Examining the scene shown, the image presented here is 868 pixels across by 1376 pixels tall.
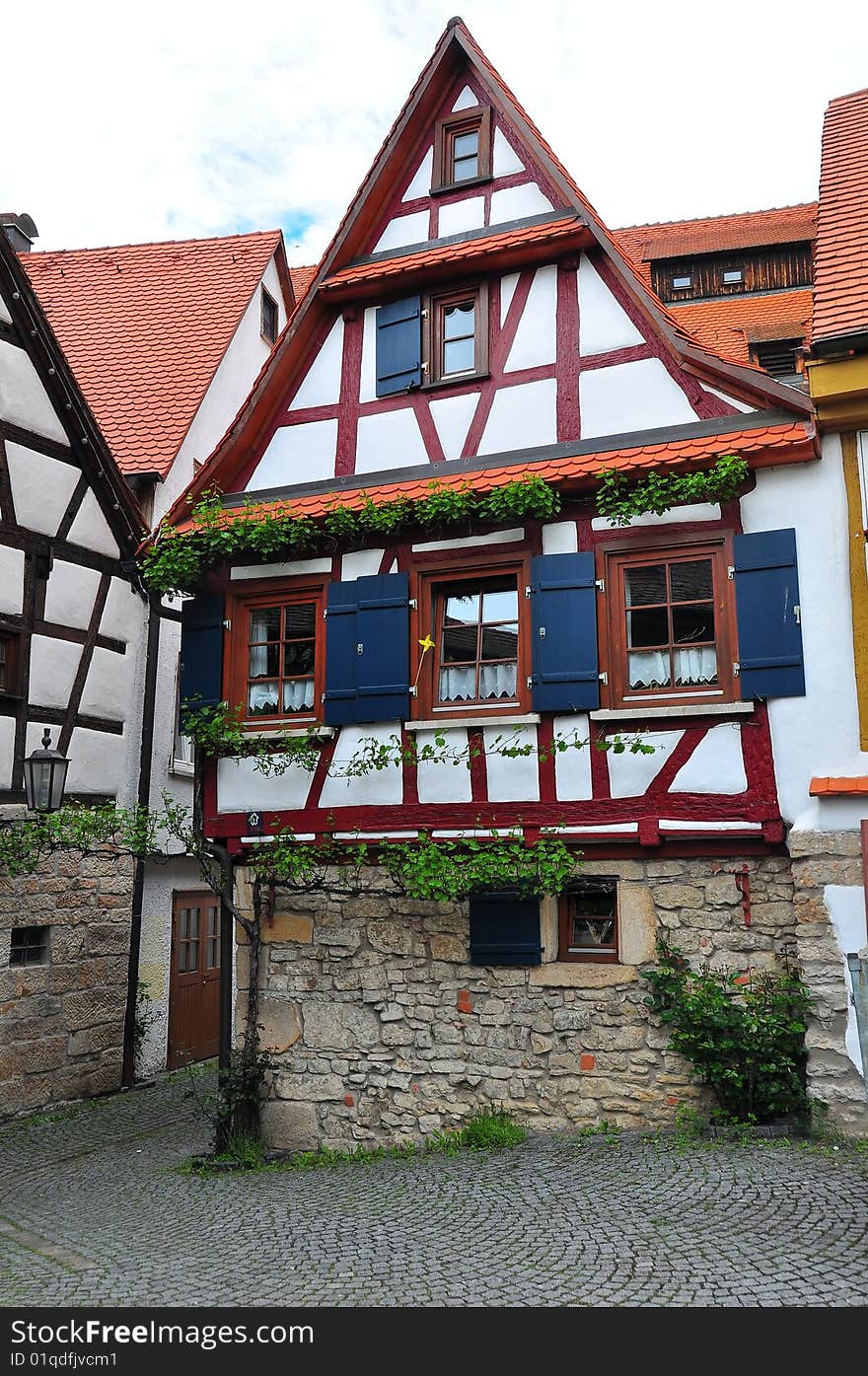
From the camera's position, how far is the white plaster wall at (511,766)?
8.62 m

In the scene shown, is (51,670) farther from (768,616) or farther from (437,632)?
(768,616)

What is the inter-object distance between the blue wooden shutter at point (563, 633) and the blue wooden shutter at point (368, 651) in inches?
42.7

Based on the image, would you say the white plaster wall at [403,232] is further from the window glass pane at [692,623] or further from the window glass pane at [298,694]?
the window glass pane at [692,623]

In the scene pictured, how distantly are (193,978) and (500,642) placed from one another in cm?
692

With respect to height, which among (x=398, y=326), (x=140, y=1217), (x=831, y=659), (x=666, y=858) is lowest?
(x=140, y=1217)

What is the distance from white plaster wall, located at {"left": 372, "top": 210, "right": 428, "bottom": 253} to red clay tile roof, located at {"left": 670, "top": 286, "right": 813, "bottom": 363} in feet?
8.96

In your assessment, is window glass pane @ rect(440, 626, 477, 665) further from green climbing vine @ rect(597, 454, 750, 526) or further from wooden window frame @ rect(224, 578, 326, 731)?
green climbing vine @ rect(597, 454, 750, 526)

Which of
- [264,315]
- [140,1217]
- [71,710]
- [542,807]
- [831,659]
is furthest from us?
[264,315]

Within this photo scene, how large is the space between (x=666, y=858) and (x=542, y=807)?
3.20 feet

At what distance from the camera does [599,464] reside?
8.61 meters

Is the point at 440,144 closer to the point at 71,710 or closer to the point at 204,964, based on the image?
the point at 71,710

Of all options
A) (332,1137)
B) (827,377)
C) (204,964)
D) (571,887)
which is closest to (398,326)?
(827,377)

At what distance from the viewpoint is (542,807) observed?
854 cm

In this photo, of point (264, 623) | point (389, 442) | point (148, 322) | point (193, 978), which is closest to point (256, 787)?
point (264, 623)
